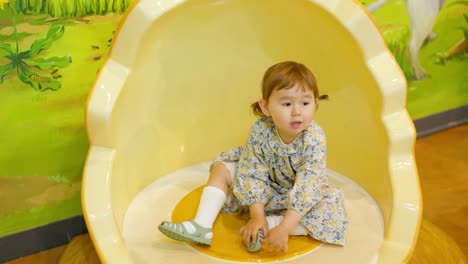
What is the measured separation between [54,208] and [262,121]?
0.66 m

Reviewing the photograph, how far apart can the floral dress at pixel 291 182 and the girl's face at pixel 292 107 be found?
58 millimetres

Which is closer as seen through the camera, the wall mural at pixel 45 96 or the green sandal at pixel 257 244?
the green sandal at pixel 257 244

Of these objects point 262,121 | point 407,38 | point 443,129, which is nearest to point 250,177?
point 262,121

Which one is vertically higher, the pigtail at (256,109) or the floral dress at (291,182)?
the pigtail at (256,109)

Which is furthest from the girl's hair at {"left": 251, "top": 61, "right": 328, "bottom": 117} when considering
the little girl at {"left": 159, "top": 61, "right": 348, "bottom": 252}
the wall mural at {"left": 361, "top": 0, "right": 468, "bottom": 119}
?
the wall mural at {"left": 361, "top": 0, "right": 468, "bottom": 119}

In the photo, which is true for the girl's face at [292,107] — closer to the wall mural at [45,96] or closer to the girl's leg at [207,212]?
the girl's leg at [207,212]

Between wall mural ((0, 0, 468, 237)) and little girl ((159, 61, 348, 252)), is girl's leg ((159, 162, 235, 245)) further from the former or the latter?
wall mural ((0, 0, 468, 237))

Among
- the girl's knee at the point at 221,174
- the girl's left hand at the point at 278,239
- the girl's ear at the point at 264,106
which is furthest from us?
the girl's knee at the point at 221,174

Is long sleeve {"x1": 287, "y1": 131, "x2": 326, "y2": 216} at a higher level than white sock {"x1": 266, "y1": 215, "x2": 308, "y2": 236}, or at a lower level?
higher

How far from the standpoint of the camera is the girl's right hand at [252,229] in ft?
4.39

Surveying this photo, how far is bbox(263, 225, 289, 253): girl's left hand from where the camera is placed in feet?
4.28

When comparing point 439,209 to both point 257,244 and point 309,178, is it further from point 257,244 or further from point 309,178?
point 257,244

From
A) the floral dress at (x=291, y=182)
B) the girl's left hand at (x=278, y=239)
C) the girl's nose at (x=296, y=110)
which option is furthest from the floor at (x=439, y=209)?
the girl's nose at (x=296, y=110)

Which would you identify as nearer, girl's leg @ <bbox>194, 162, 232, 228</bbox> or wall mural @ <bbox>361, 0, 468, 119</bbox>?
girl's leg @ <bbox>194, 162, 232, 228</bbox>
